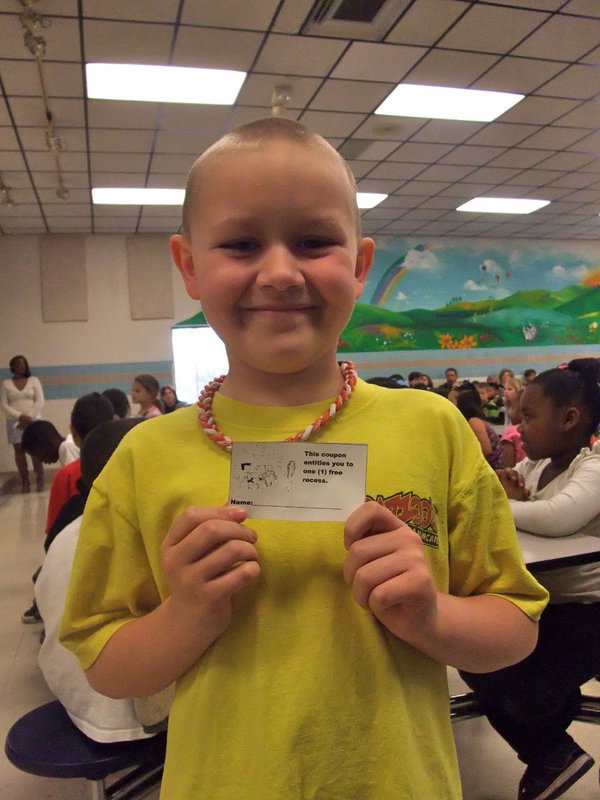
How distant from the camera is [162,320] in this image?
8586 mm

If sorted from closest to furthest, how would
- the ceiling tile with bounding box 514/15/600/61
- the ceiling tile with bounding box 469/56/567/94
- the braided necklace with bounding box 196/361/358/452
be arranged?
the braided necklace with bounding box 196/361/358/452 → the ceiling tile with bounding box 514/15/600/61 → the ceiling tile with bounding box 469/56/567/94

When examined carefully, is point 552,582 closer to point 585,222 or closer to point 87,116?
point 87,116

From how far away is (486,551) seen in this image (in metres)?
0.65

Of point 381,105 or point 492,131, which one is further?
point 492,131

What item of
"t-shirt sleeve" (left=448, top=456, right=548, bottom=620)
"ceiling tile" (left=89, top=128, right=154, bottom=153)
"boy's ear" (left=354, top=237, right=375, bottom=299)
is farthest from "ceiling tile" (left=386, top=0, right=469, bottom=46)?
"t-shirt sleeve" (left=448, top=456, right=548, bottom=620)

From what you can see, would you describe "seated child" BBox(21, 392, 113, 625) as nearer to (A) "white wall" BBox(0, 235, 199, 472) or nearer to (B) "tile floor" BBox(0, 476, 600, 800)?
(B) "tile floor" BBox(0, 476, 600, 800)

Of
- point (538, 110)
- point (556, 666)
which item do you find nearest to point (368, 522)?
point (556, 666)

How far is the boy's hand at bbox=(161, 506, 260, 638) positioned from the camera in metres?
0.54

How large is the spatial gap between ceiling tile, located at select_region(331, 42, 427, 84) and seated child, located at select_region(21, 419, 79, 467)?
10.3ft

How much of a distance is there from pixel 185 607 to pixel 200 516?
0.10 meters

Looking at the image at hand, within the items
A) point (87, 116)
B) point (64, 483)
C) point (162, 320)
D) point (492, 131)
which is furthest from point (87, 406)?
point (162, 320)

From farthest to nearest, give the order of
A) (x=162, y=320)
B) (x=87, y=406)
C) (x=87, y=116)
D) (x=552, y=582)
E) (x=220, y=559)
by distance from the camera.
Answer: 1. (x=162, y=320)
2. (x=87, y=116)
3. (x=87, y=406)
4. (x=552, y=582)
5. (x=220, y=559)

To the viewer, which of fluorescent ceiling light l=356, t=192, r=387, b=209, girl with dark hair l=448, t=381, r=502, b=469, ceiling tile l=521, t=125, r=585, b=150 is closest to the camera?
girl with dark hair l=448, t=381, r=502, b=469

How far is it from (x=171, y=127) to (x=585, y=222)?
6707 mm
